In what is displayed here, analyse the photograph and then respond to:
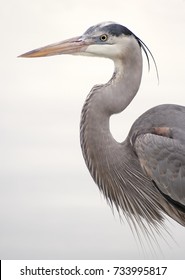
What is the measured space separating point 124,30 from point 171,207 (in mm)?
→ 1016

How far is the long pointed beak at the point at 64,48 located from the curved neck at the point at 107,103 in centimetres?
20

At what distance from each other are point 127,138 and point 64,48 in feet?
2.05

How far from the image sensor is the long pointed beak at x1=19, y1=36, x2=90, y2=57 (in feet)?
13.8

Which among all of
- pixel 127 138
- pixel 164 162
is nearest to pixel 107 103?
pixel 127 138

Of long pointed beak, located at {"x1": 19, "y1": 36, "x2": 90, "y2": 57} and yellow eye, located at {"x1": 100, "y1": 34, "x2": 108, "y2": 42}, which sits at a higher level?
yellow eye, located at {"x1": 100, "y1": 34, "x2": 108, "y2": 42}

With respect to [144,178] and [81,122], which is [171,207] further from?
[81,122]

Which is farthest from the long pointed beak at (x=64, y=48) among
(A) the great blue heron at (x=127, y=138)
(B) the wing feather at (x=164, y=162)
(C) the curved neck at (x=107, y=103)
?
(B) the wing feather at (x=164, y=162)

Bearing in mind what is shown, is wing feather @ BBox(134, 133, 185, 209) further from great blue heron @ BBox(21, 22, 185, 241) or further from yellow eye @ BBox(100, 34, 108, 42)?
yellow eye @ BBox(100, 34, 108, 42)

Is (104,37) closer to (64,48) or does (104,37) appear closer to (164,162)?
(64,48)

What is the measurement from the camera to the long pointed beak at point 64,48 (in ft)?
13.8

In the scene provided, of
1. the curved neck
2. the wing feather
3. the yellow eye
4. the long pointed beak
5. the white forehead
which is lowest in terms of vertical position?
the wing feather

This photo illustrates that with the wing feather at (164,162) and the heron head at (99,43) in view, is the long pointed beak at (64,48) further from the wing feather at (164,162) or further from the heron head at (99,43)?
the wing feather at (164,162)

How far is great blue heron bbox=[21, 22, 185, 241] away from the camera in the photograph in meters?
4.20

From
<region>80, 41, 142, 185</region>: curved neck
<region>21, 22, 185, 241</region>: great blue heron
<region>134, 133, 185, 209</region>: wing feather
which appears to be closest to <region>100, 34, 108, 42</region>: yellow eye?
<region>21, 22, 185, 241</region>: great blue heron
